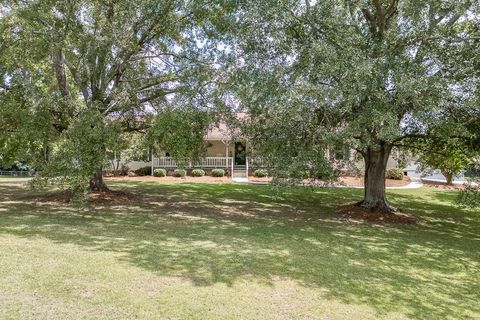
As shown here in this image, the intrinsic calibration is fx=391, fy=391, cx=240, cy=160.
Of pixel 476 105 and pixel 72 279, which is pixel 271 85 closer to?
pixel 476 105

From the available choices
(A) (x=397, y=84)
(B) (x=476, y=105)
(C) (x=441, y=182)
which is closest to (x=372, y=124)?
(A) (x=397, y=84)

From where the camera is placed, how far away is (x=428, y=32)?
38.1 feet

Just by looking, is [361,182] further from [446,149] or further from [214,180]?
[446,149]

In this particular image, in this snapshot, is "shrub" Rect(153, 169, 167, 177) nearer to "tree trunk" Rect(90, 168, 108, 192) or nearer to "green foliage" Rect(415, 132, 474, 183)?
"tree trunk" Rect(90, 168, 108, 192)

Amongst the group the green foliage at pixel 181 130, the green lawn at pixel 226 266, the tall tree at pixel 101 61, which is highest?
the tall tree at pixel 101 61

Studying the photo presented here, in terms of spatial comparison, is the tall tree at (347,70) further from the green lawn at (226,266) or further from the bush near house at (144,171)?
the bush near house at (144,171)

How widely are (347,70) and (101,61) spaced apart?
9410 mm

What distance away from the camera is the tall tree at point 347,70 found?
34.3ft

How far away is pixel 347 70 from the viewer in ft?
33.8

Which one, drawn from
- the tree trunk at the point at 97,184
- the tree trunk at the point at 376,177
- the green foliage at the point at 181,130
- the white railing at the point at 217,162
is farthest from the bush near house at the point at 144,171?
the tree trunk at the point at 376,177

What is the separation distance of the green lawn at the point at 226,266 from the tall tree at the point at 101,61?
2.81 metres

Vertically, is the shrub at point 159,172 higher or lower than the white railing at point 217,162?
lower

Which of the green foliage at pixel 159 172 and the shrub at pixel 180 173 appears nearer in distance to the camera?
the shrub at pixel 180 173

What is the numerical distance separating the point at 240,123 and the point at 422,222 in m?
7.65
